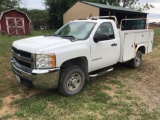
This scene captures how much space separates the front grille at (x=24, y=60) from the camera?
13.1 ft

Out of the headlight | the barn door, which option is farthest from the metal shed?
the headlight

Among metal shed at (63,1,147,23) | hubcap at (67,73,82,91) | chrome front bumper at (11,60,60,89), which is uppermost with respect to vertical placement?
metal shed at (63,1,147,23)

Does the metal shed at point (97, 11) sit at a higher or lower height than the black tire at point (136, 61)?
higher

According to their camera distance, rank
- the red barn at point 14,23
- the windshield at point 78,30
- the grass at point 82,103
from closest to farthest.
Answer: the grass at point 82,103 < the windshield at point 78,30 < the red barn at point 14,23

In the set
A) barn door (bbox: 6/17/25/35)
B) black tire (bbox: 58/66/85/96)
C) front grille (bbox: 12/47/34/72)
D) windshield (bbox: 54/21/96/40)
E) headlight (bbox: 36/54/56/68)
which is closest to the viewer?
headlight (bbox: 36/54/56/68)

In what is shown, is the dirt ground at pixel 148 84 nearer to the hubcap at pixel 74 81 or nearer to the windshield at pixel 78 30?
the hubcap at pixel 74 81

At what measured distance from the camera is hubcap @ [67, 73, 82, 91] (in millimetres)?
4516

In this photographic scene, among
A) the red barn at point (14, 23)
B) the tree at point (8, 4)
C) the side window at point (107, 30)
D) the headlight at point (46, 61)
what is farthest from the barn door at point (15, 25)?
the headlight at point (46, 61)

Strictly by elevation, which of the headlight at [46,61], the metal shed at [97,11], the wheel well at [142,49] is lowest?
the wheel well at [142,49]

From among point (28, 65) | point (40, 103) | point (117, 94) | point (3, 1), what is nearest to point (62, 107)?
point (40, 103)

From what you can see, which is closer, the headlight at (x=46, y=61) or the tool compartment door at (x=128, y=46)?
the headlight at (x=46, y=61)

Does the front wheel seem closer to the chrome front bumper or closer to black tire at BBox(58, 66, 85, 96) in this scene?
black tire at BBox(58, 66, 85, 96)

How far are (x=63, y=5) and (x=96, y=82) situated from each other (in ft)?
91.3

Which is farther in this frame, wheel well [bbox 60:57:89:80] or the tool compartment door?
the tool compartment door
